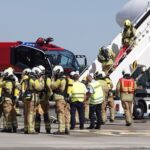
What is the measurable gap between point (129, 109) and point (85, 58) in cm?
1520

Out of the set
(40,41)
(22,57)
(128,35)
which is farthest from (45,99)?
(40,41)

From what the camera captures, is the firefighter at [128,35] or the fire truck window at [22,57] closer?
the firefighter at [128,35]

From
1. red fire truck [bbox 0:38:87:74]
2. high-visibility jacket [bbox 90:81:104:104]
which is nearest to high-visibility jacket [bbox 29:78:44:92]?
high-visibility jacket [bbox 90:81:104:104]

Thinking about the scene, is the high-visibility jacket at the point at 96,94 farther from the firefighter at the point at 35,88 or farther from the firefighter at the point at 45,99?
the firefighter at the point at 35,88

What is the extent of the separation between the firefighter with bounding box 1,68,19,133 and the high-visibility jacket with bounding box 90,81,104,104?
2.69m

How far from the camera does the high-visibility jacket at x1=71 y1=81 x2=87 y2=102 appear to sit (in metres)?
21.3

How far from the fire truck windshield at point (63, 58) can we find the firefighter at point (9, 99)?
17137 mm

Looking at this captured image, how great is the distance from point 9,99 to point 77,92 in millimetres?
2310

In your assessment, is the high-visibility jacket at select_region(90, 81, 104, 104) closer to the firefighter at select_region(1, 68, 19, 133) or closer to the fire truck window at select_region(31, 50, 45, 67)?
the firefighter at select_region(1, 68, 19, 133)

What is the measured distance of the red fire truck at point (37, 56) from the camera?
123ft

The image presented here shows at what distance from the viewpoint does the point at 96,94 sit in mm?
21922

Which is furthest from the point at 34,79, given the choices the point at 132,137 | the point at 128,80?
the point at 128,80

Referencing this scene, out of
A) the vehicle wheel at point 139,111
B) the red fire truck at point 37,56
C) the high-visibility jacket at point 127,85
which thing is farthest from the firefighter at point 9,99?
the red fire truck at point 37,56

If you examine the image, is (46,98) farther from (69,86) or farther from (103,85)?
(103,85)
